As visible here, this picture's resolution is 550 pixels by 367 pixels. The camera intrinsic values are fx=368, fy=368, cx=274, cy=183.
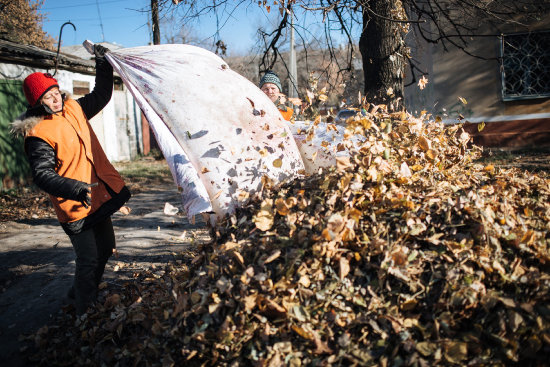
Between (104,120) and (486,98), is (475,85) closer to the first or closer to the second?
(486,98)

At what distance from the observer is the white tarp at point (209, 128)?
2.37 meters

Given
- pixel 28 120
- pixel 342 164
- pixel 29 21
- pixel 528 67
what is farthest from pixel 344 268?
pixel 29 21

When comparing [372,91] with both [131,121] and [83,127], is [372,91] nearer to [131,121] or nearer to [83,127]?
[83,127]

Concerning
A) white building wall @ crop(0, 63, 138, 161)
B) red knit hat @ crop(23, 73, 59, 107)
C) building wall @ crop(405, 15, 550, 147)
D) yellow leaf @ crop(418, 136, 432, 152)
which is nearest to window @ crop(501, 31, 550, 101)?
building wall @ crop(405, 15, 550, 147)

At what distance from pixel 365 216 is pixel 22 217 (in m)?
5.96

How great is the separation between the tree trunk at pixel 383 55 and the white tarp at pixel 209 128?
195 centimetres

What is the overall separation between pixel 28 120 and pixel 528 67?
32.9 feet

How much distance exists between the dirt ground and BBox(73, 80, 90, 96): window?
4556 mm

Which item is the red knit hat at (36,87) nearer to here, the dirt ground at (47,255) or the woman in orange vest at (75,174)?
the woman in orange vest at (75,174)

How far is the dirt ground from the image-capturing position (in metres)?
2.72

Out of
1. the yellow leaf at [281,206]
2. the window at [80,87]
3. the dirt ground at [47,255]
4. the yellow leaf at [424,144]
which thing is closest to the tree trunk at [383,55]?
the yellow leaf at [424,144]

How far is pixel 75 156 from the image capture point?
2.49 meters

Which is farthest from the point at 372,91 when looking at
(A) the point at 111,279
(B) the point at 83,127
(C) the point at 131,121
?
(C) the point at 131,121

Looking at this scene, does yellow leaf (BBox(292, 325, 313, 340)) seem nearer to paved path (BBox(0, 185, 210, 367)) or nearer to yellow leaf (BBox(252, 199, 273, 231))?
yellow leaf (BBox(252, 199, 273, 231))
